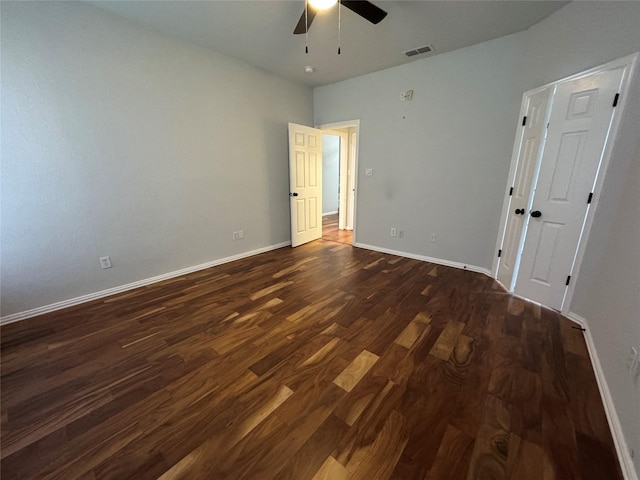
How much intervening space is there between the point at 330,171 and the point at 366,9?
5.43 m

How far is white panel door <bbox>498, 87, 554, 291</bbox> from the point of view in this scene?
8.12 feet

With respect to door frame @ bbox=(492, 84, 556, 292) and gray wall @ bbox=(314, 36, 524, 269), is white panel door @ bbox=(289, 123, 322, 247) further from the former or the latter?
door frame @ bbox=(492, 84, 556, 292)

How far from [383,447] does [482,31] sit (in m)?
3.76

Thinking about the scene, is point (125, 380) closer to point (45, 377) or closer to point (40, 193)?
point (45, 377)

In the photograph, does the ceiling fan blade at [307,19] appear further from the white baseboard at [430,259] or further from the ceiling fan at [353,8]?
the white baseboard at [430,259]

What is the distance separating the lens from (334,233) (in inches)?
215

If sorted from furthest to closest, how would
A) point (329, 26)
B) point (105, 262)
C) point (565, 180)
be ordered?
point (105, 262) → point (329, 26) → point (565, 180)

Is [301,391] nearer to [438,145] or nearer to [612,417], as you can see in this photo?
[612,417]

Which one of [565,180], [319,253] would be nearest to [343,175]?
[319,253]

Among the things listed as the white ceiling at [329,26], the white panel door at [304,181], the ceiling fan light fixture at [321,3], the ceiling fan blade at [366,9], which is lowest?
the white panel door at [304,181]

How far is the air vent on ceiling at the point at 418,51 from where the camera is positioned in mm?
3004

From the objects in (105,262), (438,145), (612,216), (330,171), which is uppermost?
(438,145)

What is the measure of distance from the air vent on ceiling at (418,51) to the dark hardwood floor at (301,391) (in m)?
2.89

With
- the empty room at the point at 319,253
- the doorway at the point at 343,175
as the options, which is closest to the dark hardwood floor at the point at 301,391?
the empty room at the point at 319,253
